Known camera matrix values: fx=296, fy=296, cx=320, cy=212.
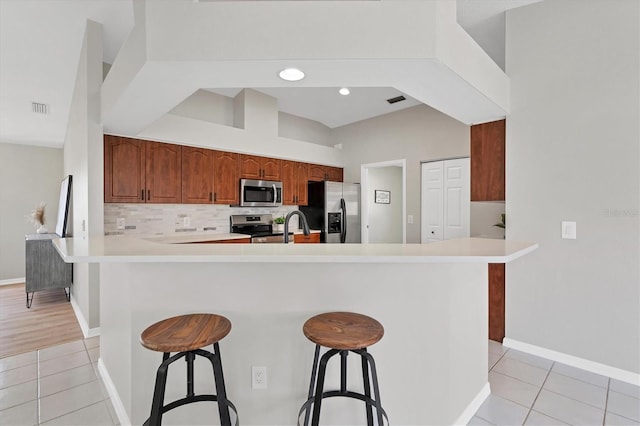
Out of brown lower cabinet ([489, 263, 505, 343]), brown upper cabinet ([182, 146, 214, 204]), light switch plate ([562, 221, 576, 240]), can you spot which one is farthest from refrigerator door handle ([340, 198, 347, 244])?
light switch plate ([562, 221, 576, 240])

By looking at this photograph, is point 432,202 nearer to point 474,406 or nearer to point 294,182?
point 294,182

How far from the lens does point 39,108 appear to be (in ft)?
13.6

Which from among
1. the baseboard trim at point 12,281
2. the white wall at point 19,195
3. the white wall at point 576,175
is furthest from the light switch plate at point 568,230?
the baseboard trim at point 12,281

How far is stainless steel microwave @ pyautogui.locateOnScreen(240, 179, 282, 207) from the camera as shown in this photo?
14.0 ft

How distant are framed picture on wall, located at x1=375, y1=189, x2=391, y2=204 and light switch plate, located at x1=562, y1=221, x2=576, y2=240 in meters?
3.42

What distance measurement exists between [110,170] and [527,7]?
4335 millimetres

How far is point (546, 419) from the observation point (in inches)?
69.9

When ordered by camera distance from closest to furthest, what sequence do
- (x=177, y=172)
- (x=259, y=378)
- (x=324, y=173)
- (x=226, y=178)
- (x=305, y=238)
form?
(x=259, y=378)
(x=177, y=172)
(x=226, y=178)
(x=305, y=238)
(x=324, y=173)

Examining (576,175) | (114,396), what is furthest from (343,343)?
(576,175)

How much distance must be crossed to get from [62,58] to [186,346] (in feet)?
12.1

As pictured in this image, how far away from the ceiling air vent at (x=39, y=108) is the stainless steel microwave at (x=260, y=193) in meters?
2.92

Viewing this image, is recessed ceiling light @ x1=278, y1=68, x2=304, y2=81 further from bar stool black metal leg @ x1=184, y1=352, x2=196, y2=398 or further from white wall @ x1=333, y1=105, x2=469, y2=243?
white wall @ x1=333, y1=105, x2=469, y2=243

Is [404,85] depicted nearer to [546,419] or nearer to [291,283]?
[291,283]

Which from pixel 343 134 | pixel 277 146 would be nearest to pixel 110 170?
pixel 277 146
